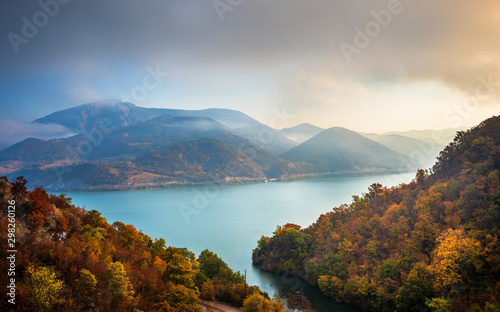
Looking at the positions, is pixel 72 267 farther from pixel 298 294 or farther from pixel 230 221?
pixel 230 221

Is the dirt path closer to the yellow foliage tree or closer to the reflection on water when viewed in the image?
the reflection on water

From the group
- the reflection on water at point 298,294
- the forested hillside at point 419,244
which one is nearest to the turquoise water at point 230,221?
the reflection on water at point 298,294

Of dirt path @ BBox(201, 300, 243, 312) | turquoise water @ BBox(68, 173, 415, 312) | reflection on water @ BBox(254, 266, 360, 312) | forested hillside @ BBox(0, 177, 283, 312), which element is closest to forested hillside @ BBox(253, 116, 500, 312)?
reflection on water @ BBox(254, 266, 360, 312)

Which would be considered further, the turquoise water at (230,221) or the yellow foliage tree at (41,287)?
the turquoise water at (230,221)

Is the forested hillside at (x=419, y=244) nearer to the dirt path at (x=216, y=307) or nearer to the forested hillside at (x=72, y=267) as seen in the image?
the dirt path at (x=216, y=307)

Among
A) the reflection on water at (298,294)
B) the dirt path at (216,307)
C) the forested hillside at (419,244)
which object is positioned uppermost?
the forested hillside at (419,244)

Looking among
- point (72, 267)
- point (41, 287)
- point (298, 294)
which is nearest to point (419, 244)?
point (298, 294)

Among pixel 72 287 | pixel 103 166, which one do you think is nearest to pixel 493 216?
pixel 72 287
